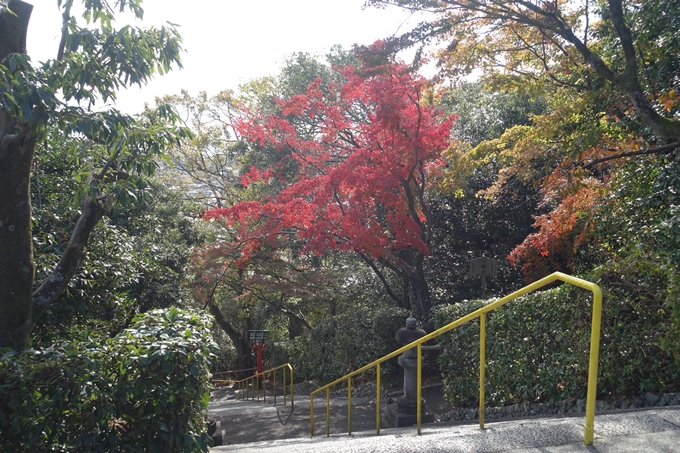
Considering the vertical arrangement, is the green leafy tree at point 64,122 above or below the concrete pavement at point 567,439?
above

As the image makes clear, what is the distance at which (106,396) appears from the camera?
11.1 feet

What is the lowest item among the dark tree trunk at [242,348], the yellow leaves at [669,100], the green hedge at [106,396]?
the dark tree trunk at [242,348]

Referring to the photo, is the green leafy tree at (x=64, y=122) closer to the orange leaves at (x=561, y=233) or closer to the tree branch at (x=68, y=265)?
the tree branch at (x=68, y=265)

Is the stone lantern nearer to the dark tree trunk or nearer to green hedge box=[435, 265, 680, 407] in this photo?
green hedge box=[435, 265, 680, 407]

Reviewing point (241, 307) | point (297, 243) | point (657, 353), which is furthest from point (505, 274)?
point (241, 307)

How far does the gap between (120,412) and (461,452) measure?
85.8 inches

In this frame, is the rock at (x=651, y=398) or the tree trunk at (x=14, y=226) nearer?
the tree trunk at (x=14, y=226)

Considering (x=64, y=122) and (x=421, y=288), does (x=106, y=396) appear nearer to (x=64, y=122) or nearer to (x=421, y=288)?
(x=64, y=122)

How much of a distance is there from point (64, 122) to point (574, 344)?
4.94 meters

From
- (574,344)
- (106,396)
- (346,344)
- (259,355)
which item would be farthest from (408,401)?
(259,355)

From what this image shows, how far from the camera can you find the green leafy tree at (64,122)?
3.97m

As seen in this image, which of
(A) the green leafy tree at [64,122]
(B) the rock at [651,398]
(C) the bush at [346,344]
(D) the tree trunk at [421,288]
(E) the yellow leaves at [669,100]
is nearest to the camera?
(A) the green leafy tree at [64,122]

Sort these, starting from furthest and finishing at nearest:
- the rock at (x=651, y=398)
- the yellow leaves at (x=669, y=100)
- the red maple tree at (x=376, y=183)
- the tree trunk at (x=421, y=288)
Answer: the tree trunk at (x=421, y=288), the red maple tree at (x=376, y=183), the yellow leaves at (x=669, y=100), the rock at (x=651, y=398)

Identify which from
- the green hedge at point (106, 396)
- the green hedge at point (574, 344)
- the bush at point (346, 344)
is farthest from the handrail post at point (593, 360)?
the bush at point (346, 344)
